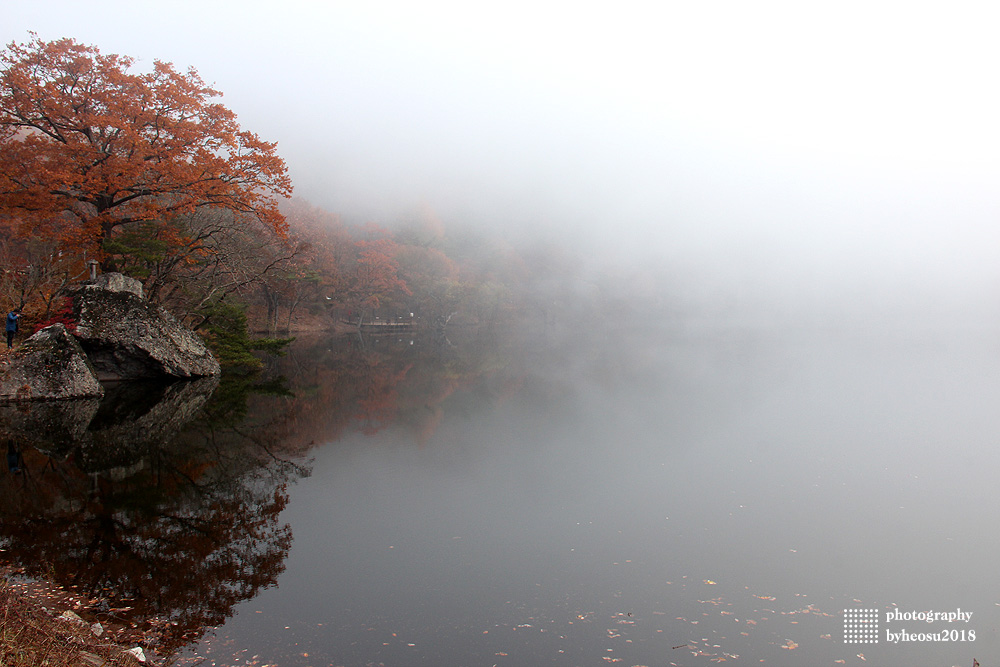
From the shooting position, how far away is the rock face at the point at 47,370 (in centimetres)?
1619

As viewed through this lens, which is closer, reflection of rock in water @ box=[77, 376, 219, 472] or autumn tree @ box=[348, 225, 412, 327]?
reflection of rock in water @ box=[77, 376, 219, 472]

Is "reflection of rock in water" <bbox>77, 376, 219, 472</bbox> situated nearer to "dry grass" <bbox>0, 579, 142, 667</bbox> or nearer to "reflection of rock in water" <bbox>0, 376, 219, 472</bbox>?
"reflection of rock in water" <bbox>0, 376, 219, 472</bbox>

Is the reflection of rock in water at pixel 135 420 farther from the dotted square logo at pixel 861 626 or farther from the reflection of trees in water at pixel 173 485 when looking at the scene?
the dotted square logo at pixel 861 626

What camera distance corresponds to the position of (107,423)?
14.1 meters

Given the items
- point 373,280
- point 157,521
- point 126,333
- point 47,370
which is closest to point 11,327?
point 47,370

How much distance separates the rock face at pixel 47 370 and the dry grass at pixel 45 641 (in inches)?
537

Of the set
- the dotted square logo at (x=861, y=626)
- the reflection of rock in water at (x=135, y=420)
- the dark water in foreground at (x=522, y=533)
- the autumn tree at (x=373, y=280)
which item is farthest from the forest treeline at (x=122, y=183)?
the autumn tree at (x=373, y=280)

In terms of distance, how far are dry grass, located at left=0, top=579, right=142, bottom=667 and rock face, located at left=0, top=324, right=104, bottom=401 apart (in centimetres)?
1364

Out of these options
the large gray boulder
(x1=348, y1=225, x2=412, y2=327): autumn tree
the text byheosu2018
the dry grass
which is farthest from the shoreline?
(x1=348, y1=225, x2=412, y2=327): autumn tree

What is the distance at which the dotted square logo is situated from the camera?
613cm

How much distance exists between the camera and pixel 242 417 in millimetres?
15438

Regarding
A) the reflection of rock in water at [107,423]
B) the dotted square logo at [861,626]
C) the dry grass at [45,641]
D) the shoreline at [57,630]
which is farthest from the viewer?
the reflection of rock in water at [107,423]

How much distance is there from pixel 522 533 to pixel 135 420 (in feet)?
36.1

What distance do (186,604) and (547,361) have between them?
3096cm
